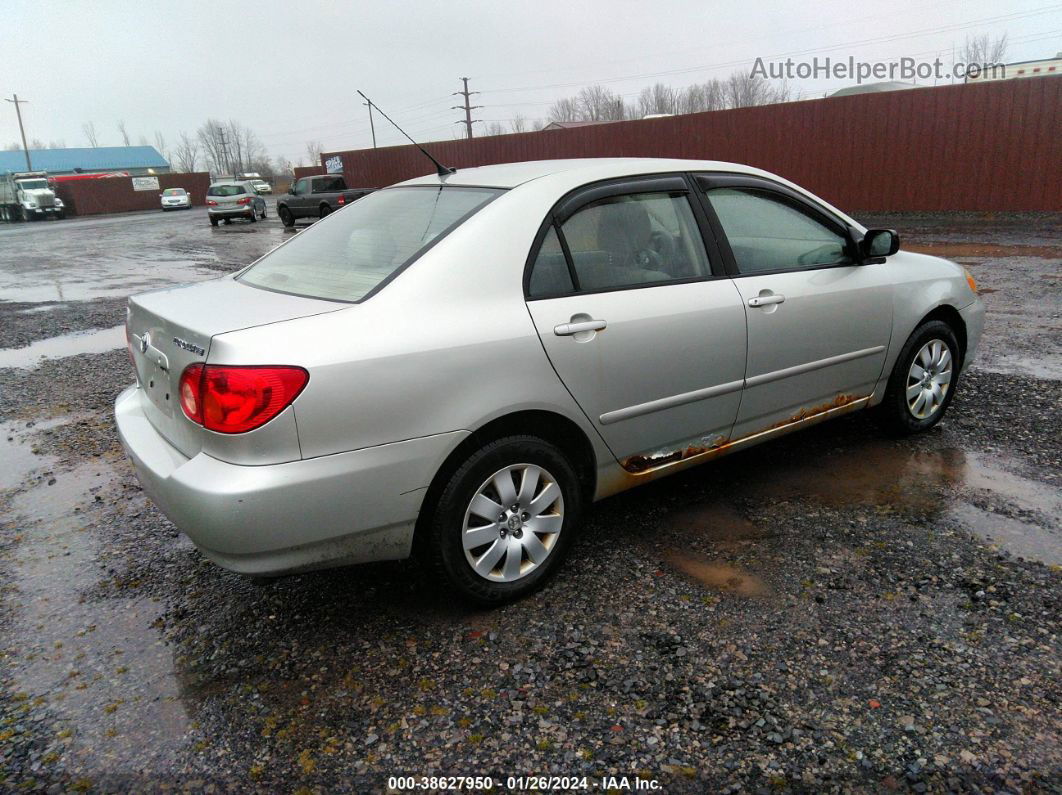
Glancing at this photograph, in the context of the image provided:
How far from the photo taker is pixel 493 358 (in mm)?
2768

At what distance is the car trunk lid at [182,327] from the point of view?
2.62 m

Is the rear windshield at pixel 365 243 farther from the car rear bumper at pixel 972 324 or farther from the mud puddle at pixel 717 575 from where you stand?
the car rear bumper at pixel 972 324

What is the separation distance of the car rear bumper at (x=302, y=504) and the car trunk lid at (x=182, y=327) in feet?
0.50

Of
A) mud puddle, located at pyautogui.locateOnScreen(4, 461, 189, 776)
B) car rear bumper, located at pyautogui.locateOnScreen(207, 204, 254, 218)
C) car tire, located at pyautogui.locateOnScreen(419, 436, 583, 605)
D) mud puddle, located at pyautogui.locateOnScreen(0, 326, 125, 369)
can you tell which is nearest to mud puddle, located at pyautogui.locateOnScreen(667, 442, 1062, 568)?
car tire, located at pyautogui.locateOnScreen(419, 436, 583, 605)

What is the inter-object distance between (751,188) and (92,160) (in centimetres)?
10269

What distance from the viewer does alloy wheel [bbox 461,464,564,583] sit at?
285cm

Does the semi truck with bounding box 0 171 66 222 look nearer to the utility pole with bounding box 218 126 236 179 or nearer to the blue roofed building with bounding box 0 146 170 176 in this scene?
the blue roofed building with bounding box 0 146 170 176

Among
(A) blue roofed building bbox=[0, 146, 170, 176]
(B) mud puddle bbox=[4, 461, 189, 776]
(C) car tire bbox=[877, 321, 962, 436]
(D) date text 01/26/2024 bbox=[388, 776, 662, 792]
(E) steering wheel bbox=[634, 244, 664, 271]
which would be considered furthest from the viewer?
(A) blue roofed building bbox=[0, 146, 170, 176]

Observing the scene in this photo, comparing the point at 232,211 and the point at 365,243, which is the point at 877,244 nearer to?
the point at 365,243

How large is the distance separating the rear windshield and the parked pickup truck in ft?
74.8

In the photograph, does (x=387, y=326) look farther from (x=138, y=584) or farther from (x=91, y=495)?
(x=91, y=495)

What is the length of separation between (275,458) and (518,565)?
1038 mm

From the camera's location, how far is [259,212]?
32562mm


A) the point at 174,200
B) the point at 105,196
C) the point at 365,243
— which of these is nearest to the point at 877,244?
the point at 365,243
